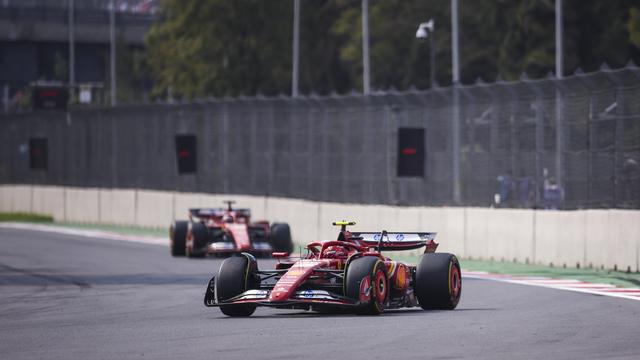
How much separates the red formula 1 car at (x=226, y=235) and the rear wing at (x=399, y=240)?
38.1 ft

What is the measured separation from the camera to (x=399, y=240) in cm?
1864

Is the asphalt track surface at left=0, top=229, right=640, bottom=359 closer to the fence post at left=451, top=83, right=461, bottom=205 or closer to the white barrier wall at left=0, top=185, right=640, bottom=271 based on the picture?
the white barrier wall at left=0, top=185, right=640, bottom=271

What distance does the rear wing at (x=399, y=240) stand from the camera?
1847 cm

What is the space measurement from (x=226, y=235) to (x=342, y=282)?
1392 centimetres

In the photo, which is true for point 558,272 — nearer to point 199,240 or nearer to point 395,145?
point 395,145

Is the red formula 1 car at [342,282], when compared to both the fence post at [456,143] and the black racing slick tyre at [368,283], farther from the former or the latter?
the fence post at [456,143]

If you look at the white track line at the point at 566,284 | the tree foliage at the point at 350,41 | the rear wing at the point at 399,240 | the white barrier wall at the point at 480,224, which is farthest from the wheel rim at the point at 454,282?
the tree foliage at the point at 350,41

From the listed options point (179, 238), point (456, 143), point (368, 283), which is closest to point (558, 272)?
point (456, 143)

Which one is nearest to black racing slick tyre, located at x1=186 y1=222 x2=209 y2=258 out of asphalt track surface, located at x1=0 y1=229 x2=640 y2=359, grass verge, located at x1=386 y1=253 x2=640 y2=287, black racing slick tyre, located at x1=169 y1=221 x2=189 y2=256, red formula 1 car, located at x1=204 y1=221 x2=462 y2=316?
black racing slick tyre, located at x1=169 y1=221 x2=189 y2=256

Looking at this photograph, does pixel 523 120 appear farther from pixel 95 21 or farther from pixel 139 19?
pixel 139 19

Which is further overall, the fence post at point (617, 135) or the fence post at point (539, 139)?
the fence post at point (539, 139)

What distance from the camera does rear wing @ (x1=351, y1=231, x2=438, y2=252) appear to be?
60.6 ft

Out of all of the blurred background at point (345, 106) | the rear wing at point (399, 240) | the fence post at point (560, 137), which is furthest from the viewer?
the blurred background at point (345, 106)

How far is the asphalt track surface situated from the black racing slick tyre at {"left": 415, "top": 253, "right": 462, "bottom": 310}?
0.76 feet
